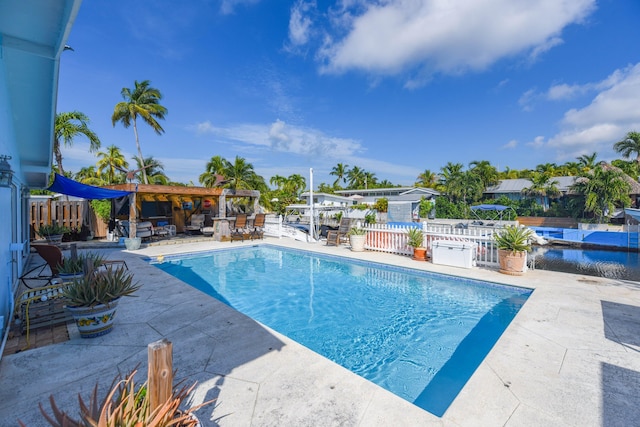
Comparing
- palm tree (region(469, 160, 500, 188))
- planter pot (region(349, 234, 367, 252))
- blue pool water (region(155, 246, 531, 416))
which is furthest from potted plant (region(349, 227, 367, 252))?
palm tree (region(469, 160, 500, 188))

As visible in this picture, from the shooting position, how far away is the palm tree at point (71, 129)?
13.6 m

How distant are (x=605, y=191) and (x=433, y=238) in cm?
1989

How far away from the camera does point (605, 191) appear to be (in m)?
19.8

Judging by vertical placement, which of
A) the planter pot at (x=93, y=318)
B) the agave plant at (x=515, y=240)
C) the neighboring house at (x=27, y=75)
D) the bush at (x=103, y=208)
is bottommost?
the planter pot at (x=93, y=318)

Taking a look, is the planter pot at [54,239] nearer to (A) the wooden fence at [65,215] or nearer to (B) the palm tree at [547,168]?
(A) the wooden fence at [65,215]

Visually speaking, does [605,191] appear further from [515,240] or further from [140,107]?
[140,107]

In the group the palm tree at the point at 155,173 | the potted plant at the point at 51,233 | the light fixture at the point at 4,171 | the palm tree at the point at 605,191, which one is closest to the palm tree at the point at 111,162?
the palm tree at the point at 155,173

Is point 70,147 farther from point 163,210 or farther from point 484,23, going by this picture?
point 484,23

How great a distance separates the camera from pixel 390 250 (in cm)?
1002

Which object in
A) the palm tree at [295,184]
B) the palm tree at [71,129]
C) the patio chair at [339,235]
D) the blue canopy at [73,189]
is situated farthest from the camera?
the palm tree at [295,184]

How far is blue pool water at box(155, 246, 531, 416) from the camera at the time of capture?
3566mm

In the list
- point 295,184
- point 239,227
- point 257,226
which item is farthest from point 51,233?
point 295,184

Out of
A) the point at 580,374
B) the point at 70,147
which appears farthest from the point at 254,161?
the point at 580,374

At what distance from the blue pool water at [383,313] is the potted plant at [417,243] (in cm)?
111
